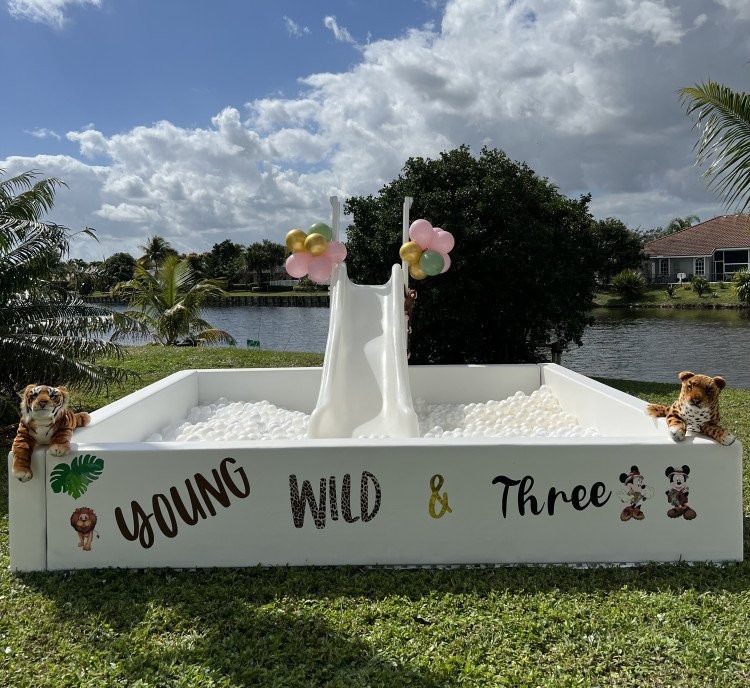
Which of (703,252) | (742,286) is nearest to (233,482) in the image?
(742,286)

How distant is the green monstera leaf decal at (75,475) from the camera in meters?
3.53

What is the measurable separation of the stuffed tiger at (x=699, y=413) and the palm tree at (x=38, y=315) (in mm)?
5720

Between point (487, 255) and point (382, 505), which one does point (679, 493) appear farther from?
point (487, 255)

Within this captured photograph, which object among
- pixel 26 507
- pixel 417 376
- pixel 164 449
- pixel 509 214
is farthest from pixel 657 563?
pixel 509 214

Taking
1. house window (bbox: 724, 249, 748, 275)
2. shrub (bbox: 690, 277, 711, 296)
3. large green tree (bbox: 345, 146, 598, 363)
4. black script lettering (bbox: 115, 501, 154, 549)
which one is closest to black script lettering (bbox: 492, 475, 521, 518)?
black script lettering (bbox: 115, 501, 154, 549)

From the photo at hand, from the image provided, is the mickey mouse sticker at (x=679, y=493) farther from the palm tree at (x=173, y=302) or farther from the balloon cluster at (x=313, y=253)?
the palm tree at (x=173, y=302)

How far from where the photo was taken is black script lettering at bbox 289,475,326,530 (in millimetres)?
3559

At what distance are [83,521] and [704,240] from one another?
46.9 meters

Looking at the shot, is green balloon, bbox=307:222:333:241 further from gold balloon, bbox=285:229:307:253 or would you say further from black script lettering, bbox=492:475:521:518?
black script lettering, bbox=492:475:521:518

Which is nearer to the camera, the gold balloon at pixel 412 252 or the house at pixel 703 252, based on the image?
the gold balloon at pixel 412 252

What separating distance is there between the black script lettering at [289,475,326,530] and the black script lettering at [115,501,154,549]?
810mm

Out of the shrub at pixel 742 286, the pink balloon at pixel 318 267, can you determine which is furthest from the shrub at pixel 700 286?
the pink balloon at pixel 318 267

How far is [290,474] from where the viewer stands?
3.55 m

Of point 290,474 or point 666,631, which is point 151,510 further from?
point 666,631
